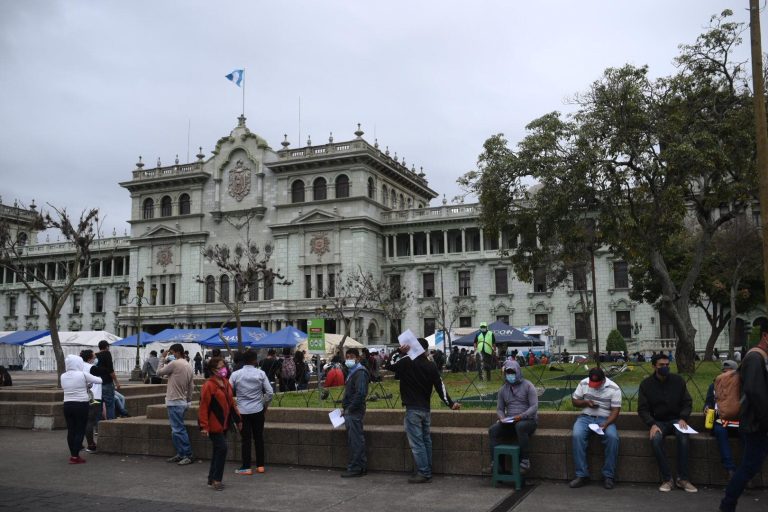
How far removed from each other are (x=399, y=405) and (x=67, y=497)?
19.5 ft

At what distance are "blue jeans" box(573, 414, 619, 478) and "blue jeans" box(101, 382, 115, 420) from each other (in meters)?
9.37

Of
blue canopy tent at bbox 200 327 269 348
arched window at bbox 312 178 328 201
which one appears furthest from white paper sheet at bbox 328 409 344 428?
arched window at bbox 312 178 328 201

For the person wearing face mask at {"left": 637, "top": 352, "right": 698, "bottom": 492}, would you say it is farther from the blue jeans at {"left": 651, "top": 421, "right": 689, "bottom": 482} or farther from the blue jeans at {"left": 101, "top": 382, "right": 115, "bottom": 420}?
the blue jeans at {"left": 101, "top": 382, "right": 115, "bottom": 420}

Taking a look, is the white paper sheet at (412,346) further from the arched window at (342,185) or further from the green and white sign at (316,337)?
the arched window at (342,185)

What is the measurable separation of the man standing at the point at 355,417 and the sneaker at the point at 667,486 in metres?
4.18

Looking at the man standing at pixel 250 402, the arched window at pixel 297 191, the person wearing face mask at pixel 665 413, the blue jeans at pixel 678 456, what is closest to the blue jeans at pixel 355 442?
the man standing at pixel 250 402

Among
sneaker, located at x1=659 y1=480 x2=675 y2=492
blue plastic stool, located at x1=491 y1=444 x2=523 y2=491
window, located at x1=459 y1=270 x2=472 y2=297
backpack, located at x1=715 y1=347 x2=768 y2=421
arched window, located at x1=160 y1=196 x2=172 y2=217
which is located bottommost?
sneaker, located at x1=659 y1=480 x2=675 y2=492

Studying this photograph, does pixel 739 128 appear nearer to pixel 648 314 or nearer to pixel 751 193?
pixel 751 193

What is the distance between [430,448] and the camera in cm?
1036

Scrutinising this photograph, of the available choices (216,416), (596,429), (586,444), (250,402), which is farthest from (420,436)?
(216,416)

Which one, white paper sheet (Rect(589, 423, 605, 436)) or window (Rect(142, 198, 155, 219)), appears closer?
white paper sheet (Rect(589, 423, 605, 436))

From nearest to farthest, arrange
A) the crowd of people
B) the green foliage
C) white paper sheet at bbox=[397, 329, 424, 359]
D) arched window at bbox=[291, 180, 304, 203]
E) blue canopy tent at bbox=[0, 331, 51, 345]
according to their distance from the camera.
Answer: the crowd of people, white paper sheet at bbox=[397, 329, 424, 359], blue canopy tent at bbox=[0, 331, 51, 345], the green foliage, arched window at bbox=[291, 180, 304, 203]

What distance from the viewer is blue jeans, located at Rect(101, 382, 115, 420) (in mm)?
14633

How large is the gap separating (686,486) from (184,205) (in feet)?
202
